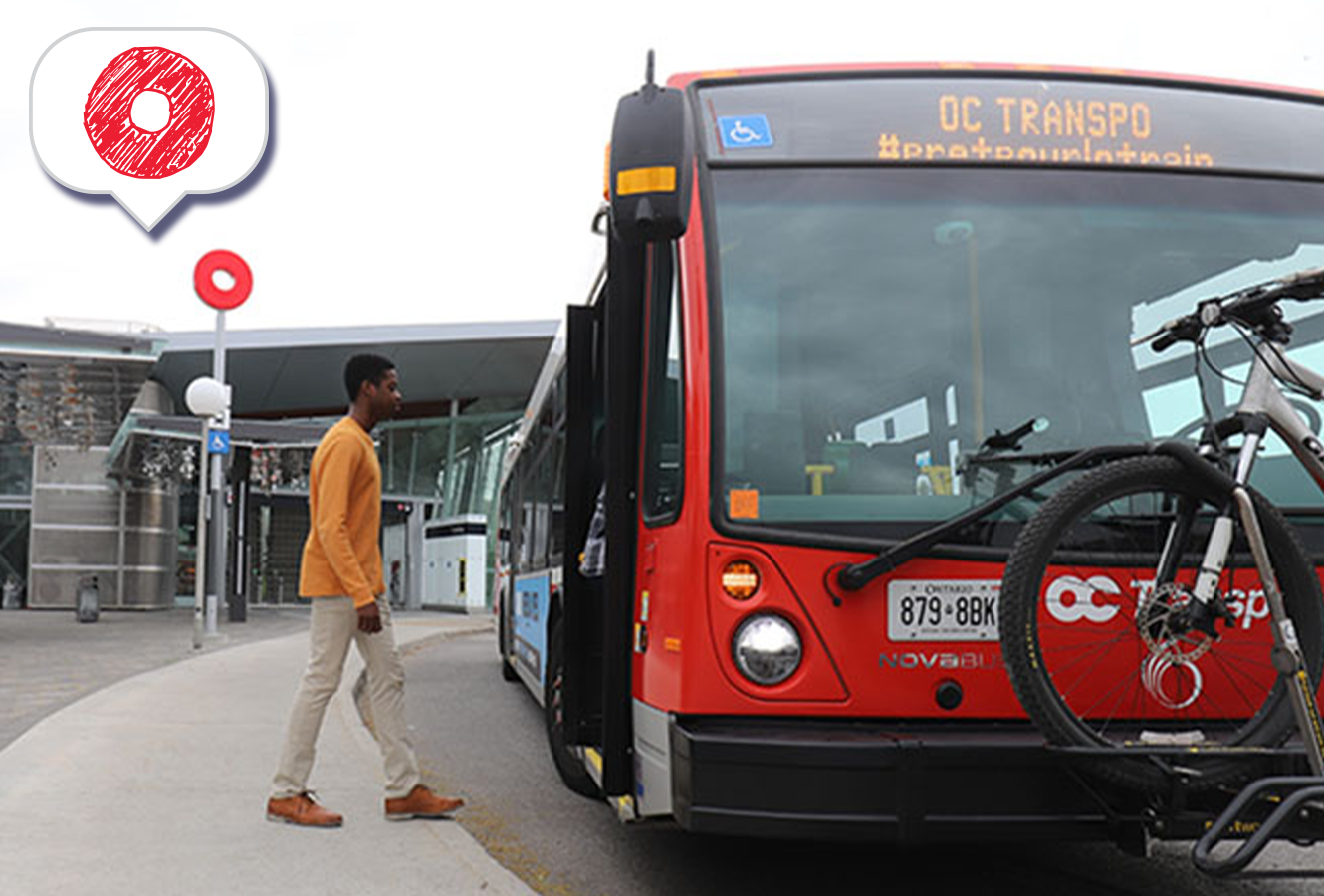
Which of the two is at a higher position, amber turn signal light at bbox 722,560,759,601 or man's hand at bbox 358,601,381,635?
amber turn signal light at bbox 722,560,759,601

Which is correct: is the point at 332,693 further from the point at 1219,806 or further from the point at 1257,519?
the point at 1257,519

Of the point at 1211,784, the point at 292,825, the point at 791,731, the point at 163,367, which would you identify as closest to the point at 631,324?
the point at 791,731

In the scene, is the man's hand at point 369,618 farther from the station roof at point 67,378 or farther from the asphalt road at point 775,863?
the station roof at point 67,378

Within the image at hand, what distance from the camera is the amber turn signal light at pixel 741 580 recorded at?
397cm

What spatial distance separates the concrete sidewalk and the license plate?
163 cm

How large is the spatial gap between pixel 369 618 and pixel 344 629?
0.64 ft

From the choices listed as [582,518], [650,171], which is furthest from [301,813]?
[650,171]

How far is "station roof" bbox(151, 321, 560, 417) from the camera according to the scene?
1319 inches

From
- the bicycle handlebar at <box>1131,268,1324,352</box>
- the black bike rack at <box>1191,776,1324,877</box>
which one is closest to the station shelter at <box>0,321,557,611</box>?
the bicycle handlebar at <box>1131,268,1324,352</box>

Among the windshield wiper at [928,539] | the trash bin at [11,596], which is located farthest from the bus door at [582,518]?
the trash bin at [11,596]

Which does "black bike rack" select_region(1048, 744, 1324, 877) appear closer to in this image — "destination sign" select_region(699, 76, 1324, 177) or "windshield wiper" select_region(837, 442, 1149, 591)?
"windshield wiper" select_region(837, 442, 1149, 591)

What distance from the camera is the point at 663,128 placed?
12.7 ft

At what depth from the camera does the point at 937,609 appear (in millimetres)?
3973

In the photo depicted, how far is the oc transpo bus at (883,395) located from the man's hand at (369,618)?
102cm
